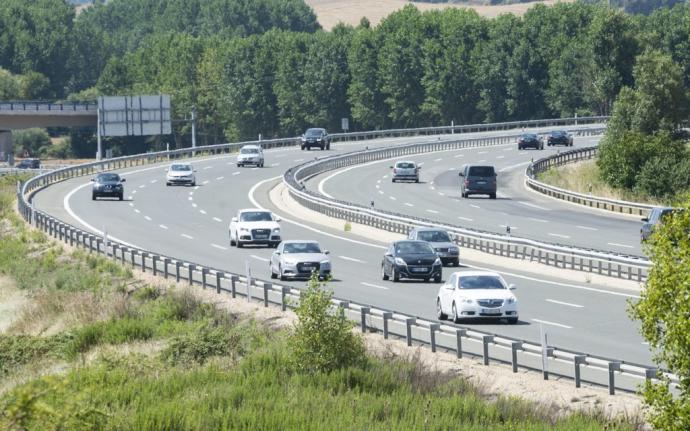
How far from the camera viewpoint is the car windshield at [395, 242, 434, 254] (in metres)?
43.8

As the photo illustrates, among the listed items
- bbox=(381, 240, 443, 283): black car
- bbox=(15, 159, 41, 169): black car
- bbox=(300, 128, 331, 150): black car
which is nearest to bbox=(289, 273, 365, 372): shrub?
bbox=(381, 240, 443, 283): black car

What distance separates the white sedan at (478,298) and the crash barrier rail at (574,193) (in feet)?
105

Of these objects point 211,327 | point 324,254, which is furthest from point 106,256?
point 211,327

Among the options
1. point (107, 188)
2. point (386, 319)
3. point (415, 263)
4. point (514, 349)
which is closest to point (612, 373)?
point (514, 349)

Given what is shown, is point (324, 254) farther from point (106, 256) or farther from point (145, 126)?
point (145, 126)

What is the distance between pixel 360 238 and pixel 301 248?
1559cm

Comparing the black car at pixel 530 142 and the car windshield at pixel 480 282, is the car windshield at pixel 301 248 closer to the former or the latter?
the car windshield at pixel 480 282

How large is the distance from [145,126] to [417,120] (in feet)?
169

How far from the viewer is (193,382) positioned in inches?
1178

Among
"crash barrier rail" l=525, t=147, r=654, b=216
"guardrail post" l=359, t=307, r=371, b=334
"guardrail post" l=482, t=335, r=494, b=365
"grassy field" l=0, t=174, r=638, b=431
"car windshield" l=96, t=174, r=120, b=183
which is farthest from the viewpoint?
"car windshield" l=96, t=174, r=120, b=183

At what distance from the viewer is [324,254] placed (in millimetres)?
44156

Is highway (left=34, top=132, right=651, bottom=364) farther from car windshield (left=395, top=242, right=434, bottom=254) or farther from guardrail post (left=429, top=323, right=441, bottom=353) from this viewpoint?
guardrail post (left=429, top=323, right=441, bottom=353)

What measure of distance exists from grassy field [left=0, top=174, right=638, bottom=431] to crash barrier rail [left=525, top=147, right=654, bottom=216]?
102ft

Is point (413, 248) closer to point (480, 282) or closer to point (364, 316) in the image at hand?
point (480, 282)
